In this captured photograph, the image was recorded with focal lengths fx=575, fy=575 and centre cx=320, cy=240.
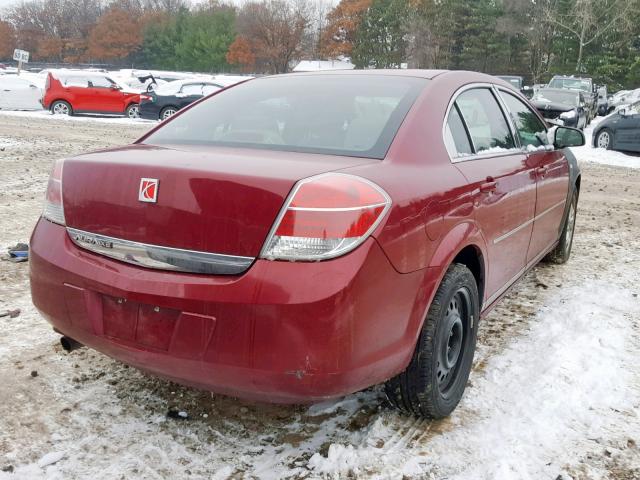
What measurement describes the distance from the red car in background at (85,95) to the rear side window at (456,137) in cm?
1945

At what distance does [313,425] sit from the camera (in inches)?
102

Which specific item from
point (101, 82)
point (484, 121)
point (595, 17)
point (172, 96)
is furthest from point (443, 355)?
point (595, 17)

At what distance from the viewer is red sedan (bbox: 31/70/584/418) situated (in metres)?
1.92

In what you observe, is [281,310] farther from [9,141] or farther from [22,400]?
[9,141]

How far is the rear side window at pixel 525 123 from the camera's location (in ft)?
12.3

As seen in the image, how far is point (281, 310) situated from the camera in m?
1.89

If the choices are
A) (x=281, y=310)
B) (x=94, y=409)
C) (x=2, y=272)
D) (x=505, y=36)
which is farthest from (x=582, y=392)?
(x=505, y=36)

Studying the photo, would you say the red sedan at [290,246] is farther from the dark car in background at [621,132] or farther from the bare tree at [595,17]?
the bare tree at [595,17]

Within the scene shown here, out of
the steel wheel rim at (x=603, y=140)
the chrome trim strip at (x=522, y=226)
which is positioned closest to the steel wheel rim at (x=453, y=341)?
the chrome trim strip at (x=522, y=226)

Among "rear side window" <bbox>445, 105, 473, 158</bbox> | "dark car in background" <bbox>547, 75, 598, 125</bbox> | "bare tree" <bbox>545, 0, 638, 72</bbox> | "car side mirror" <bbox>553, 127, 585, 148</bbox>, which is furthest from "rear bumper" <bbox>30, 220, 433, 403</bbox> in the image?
"bare tree" <bbox>545, 0, 638, 72</bbox>

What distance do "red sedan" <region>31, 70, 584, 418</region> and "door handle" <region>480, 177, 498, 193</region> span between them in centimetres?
1

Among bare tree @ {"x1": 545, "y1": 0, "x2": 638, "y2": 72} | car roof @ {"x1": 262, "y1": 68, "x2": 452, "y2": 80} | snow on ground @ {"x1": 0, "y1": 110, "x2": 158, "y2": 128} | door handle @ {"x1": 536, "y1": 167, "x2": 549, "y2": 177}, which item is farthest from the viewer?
bare tree @ {"x1": 545, "y1": 0, "x2": 638, "y2": 72}

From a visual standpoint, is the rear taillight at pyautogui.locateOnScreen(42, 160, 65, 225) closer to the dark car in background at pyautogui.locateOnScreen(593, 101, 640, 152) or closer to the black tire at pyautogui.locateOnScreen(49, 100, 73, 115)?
the dark car in background at pyautogui.locateOnScreen(593, 101, 640, 152)

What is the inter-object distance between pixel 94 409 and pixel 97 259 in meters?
0.86
